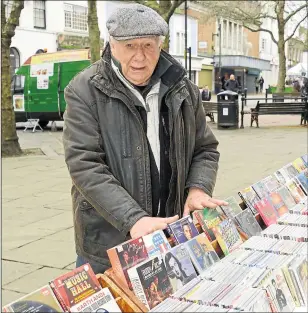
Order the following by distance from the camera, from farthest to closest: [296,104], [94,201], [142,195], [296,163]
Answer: [296,104], [296,163], [142,195], [94,201]

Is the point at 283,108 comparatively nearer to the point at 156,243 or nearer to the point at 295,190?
the point at 295,190

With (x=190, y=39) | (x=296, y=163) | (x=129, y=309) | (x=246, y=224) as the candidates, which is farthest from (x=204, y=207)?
(x=190, y=39)

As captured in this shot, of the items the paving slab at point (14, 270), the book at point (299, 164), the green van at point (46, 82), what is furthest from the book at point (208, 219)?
the green van at point (46, 82)

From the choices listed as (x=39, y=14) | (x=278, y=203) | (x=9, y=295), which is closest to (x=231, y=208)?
(x=278, y=203)

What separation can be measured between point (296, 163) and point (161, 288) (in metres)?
1.78

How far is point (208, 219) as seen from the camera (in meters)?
2.21

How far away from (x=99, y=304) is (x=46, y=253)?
349 cm

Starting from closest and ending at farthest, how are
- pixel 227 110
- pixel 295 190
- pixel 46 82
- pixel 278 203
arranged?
1. pixel 278 203
2. pixel 295 190
3. pixel 227 110
4. pixel 46 82

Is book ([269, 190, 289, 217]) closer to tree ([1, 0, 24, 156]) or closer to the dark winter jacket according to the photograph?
the dark winter jacket

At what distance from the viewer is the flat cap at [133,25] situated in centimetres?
211

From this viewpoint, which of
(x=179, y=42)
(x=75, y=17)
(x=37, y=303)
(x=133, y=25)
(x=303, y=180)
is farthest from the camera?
(x=179, y=42)

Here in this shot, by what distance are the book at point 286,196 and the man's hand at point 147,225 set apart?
0.92 m

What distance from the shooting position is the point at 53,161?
10.8m

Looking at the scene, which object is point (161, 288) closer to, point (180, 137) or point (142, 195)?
point (142, 195)
